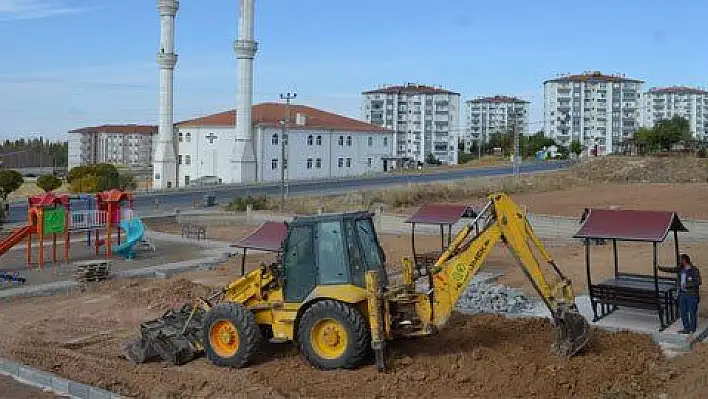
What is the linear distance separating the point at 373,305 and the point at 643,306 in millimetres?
5671

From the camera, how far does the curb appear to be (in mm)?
10008

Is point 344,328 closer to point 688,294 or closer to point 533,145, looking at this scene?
point 688,294

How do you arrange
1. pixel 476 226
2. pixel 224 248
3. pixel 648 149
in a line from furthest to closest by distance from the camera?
pixel 648 149
pixel 224 248
pixel 476 226

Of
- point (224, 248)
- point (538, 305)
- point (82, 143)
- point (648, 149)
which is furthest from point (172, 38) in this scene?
point (82, 143)

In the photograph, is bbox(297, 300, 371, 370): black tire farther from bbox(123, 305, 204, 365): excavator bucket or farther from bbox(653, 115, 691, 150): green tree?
bbox(653, 115, 691, 150): green tree

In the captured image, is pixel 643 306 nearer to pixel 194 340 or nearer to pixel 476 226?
pixel 476 226

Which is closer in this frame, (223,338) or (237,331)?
(237,331)

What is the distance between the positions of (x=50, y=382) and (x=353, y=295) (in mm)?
4249

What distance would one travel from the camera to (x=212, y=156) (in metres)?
75.2

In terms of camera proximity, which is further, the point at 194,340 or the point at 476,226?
the point at 194,340

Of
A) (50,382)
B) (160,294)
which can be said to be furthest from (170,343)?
(160,294)

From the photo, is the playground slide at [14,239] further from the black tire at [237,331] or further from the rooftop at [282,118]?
the rooftop at [282,118]

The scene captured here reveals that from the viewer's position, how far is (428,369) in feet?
35.0

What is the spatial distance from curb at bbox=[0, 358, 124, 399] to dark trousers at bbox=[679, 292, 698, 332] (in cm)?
866
